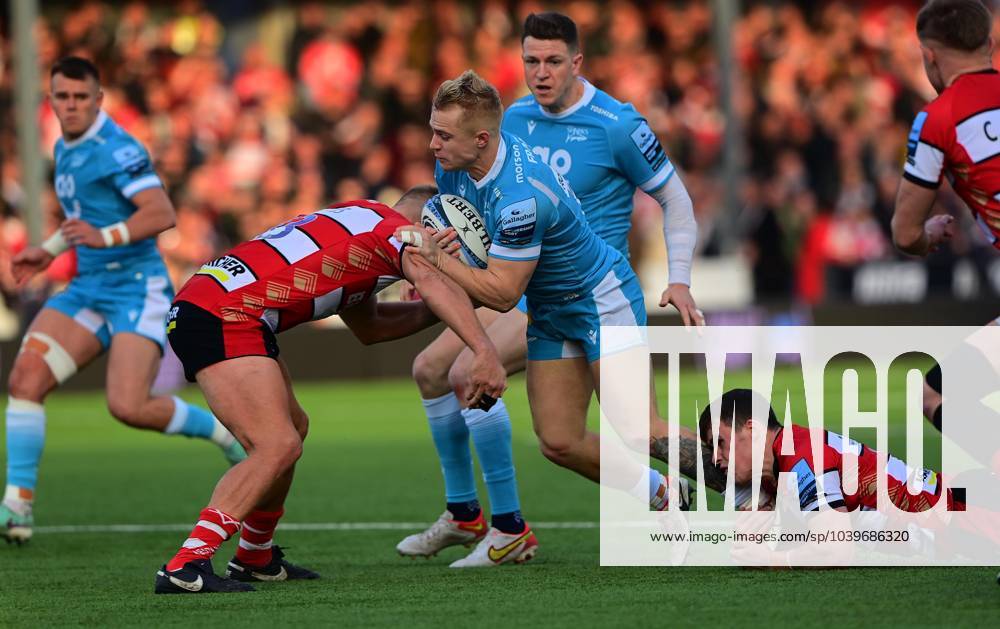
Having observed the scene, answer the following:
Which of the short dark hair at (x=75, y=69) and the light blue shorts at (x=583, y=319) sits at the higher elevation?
the short dark hair at (x=75, y=69)

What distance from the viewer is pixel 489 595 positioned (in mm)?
5980

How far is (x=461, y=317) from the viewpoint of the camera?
601 cm

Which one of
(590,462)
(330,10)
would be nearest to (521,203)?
(590,462)

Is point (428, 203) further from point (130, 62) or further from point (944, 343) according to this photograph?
point (130, 62)

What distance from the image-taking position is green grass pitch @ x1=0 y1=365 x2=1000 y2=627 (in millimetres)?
5406

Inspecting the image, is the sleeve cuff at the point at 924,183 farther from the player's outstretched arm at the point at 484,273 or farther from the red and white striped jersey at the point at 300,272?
the red and white striped jersey at the point at 300,272

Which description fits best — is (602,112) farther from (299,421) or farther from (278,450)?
(278,450)

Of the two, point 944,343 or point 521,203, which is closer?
point 521,203

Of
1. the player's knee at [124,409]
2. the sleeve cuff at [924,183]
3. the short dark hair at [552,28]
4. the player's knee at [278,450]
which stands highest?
the short dark hair at [552,28]

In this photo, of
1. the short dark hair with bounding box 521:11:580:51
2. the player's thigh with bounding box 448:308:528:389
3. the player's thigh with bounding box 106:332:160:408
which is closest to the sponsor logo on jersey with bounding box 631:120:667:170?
the short dark hair with bounding box 521:11:580:51

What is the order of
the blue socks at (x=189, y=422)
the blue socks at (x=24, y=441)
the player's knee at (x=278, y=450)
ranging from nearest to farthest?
1. the player's knee at (x=278, y=450)
2. the blue socks at (x=24, y=441)
3. the blue socks at (x=189, y=422)

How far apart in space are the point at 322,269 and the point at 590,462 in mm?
1497

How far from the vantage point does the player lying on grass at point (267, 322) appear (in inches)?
238

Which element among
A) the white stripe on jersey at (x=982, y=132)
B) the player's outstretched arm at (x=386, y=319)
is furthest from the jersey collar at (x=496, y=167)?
the white stripe on jersey at (x=982, y=132)
